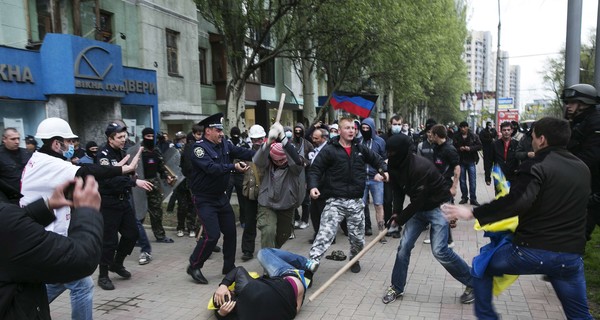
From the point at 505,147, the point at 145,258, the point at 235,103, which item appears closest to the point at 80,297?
the point at 145,258

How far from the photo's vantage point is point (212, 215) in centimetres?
533

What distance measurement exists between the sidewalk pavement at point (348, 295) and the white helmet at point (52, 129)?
1.91 m

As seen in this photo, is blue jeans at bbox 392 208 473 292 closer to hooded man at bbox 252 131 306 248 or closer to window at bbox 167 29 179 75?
hooded man at bbox 252 131 306 248

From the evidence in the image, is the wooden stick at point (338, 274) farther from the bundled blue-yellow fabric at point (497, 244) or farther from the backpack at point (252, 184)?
the backpack at point (252, 184)

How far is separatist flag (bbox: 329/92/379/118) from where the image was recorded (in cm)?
1119

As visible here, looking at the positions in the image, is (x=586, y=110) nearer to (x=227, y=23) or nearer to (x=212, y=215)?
(x=212, y=215)

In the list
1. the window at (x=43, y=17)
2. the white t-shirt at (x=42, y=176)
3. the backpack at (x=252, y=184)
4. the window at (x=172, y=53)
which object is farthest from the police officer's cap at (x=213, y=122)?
the window at (x=172, y=53)

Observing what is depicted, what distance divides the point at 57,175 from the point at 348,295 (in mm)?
3154

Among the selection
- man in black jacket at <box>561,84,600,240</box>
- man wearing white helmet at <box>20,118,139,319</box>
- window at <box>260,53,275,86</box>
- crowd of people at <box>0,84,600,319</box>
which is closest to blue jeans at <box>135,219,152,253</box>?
crowd of people at <box>0,84,600,319</box>

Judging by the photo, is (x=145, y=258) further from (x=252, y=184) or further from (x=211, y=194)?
(x=252, y=184)

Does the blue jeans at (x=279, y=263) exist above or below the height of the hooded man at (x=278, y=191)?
below

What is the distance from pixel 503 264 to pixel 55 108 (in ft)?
38.3

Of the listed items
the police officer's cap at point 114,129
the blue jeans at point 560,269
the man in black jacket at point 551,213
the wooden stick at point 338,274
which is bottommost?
the wooden stick at point 338,274

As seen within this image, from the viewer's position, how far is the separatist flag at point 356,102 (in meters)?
11.2
